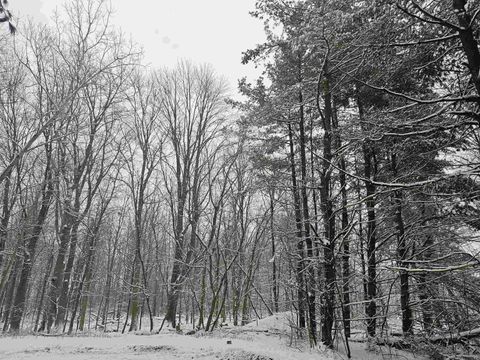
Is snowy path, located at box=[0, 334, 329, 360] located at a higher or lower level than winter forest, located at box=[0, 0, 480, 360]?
lower

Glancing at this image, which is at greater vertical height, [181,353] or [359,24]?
[359,24]

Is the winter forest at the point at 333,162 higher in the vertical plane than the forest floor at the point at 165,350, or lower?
higher

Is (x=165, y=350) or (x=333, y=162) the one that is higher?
(x=333, y=162)

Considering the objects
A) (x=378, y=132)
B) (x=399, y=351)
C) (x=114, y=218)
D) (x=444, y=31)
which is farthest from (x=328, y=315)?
(x=114, y=218)

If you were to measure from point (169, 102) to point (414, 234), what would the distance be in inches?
638

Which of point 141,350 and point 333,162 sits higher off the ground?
point 333,162

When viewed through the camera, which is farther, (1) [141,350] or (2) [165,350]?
(2) [165,350]

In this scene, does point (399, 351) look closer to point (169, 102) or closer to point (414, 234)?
point (414, 234)

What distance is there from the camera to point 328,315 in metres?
7.61

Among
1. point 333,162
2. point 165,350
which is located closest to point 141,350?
point 165,350

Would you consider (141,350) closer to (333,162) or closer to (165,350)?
(165,350)

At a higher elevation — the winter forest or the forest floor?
the winter forest

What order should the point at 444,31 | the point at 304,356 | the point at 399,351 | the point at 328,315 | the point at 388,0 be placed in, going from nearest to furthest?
the point at 388,0 → the point at 444,31 → the point at 304,356 → the point at 328,315 → the point at 399,351

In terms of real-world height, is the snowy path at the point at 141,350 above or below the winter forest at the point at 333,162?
below
